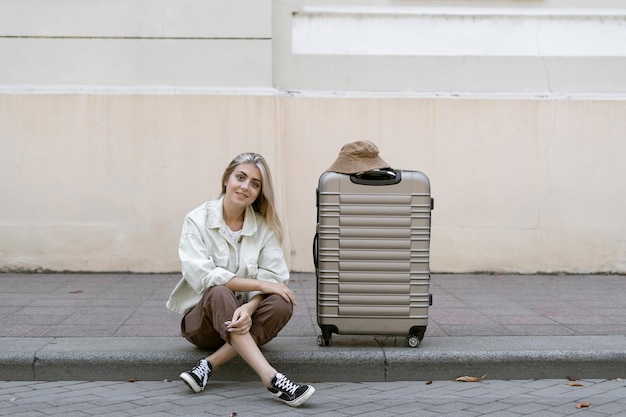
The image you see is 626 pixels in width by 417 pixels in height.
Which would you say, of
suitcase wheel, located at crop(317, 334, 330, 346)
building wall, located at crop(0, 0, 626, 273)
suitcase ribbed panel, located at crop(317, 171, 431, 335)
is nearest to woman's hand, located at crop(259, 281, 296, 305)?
suitcase ribbed panel, located at crop(317, 171, 431, 335)

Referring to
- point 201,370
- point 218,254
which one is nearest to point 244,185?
point 218,254

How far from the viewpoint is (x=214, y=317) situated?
13.7ft

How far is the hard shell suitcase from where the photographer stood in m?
4.59

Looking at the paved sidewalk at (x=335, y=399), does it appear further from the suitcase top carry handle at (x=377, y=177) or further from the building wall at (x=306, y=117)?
the building wall at (x=306, y=117)

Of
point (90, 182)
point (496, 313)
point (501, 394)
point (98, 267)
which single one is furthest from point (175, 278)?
point (501, 394)

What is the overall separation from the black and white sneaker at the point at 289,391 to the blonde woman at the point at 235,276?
0.16ft

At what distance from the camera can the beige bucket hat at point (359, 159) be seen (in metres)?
4.61

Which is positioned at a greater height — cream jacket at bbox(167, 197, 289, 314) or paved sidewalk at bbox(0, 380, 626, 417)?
cream jacket at bbox(167, 197, 289, 314)

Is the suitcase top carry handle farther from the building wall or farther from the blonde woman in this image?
the building wall

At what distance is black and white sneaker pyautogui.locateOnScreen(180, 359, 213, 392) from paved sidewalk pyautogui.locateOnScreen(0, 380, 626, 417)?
77 millimetres

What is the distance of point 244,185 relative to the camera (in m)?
4.36

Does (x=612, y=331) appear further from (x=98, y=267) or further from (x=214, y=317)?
(x=98, y=267)

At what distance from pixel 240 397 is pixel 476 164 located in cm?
461

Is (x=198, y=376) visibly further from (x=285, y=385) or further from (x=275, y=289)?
(x=275, y=289)
